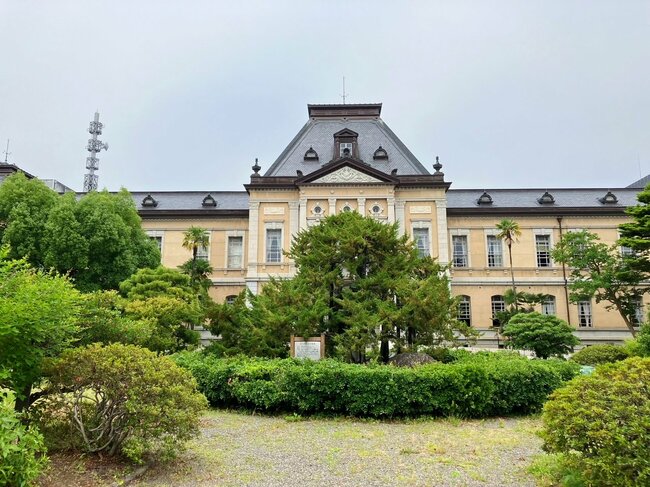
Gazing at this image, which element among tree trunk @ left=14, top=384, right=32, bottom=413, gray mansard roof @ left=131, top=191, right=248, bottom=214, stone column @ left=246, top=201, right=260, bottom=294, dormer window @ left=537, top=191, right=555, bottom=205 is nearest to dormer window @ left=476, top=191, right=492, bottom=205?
dormer window @ left=537, top=191, right=555, bottom=205

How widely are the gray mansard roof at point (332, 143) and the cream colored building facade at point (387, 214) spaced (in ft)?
0.22

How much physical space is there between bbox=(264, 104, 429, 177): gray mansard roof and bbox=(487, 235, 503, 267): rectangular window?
19.2ft

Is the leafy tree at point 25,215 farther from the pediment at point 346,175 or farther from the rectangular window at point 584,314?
the rectangular window at point 584,314

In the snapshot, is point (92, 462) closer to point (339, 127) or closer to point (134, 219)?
point (134, 219)

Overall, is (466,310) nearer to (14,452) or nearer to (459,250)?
(459,250)

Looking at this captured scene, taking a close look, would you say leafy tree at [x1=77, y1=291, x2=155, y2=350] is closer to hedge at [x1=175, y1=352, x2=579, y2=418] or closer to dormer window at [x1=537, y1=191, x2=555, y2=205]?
hedge at [x1=175, y1=352, x2=579, y2=418]

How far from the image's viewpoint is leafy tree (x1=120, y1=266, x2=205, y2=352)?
14.2 m

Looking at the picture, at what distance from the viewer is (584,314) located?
1081 inches

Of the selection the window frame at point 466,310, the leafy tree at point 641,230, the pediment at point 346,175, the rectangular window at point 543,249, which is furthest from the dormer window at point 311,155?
the leafy tree at point 641,230

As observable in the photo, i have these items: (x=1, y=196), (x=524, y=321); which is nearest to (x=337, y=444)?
(x=524, y=321)

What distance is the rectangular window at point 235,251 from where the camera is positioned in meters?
29.2

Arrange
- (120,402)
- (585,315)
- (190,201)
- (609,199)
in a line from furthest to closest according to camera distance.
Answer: (190,201) < (609,199) < (585,315) < (120,402)

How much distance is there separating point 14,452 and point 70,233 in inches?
743

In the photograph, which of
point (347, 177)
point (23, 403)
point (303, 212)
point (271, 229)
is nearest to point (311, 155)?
point (347, 177)
